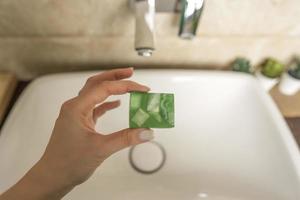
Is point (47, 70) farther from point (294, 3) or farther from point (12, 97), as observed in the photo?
point (294, 3)

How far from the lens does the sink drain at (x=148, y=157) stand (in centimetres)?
60

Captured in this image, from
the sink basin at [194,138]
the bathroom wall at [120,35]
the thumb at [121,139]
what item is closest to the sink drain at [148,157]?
the sink basin at [194,138]

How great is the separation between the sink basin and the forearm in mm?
144

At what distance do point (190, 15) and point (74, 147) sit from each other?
0.81ft

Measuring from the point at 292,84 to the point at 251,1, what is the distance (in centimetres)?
18

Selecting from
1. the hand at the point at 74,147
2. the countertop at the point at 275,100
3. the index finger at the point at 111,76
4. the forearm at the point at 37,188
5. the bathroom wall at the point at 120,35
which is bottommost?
the forearm at the point at 37,188

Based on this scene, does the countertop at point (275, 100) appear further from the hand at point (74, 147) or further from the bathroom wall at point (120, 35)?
the hand at point (74, 147)

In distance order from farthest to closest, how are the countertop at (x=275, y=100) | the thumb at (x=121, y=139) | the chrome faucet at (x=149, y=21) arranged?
the countertop at (x=275, y=100), the chrome faucet at (x=149, y=21), the thumb at (x=121, y=139)

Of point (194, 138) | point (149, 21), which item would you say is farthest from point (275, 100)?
point (149, 21)

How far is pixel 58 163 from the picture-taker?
354 millimetres

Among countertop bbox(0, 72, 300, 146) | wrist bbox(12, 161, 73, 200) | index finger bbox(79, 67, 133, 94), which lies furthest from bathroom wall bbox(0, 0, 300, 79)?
wrist bbox(12, 161, 73, 200)

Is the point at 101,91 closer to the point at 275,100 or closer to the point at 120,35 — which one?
the point at 120,35

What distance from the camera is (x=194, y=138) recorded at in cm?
60

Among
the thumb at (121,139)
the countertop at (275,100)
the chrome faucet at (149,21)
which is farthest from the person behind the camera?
the countertop at (275,100)
